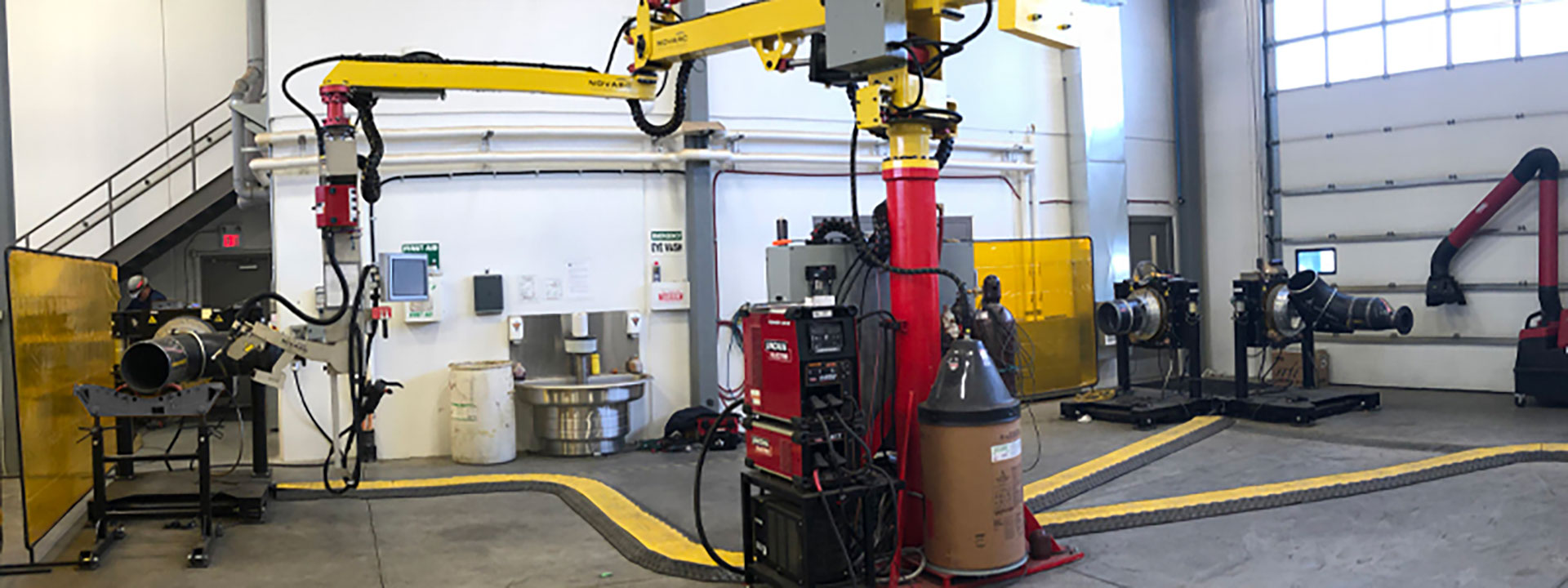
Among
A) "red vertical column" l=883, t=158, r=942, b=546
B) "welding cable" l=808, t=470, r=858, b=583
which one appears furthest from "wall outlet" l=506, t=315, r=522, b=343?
"welding cable" l=808, t=470, r=858, b=583

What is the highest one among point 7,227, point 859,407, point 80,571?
point 7,227

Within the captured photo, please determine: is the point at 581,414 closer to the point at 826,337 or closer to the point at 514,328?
the point at 514,328

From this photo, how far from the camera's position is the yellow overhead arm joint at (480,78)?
5.19 m

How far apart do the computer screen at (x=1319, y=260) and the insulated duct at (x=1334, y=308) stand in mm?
2300

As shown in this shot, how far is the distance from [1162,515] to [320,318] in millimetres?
4898

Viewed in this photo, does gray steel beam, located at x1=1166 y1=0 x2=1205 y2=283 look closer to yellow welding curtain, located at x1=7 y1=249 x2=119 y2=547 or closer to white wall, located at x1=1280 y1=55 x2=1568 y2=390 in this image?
white wall, located at x1=1280 y1=55 x2=1568 y2=390

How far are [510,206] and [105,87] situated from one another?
15.7 feet

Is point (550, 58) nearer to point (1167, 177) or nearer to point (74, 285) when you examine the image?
point (74, 285)

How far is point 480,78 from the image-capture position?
207 inches

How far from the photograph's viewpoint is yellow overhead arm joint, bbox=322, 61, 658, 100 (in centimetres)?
519

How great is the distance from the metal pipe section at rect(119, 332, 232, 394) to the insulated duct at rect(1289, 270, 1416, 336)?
8538 mm

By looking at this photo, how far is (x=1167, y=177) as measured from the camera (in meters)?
12.3

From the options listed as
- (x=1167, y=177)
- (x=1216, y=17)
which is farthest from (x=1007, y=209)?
(x=1216, y=17)

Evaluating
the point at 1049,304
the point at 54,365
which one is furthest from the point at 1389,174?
the point at 54,365
